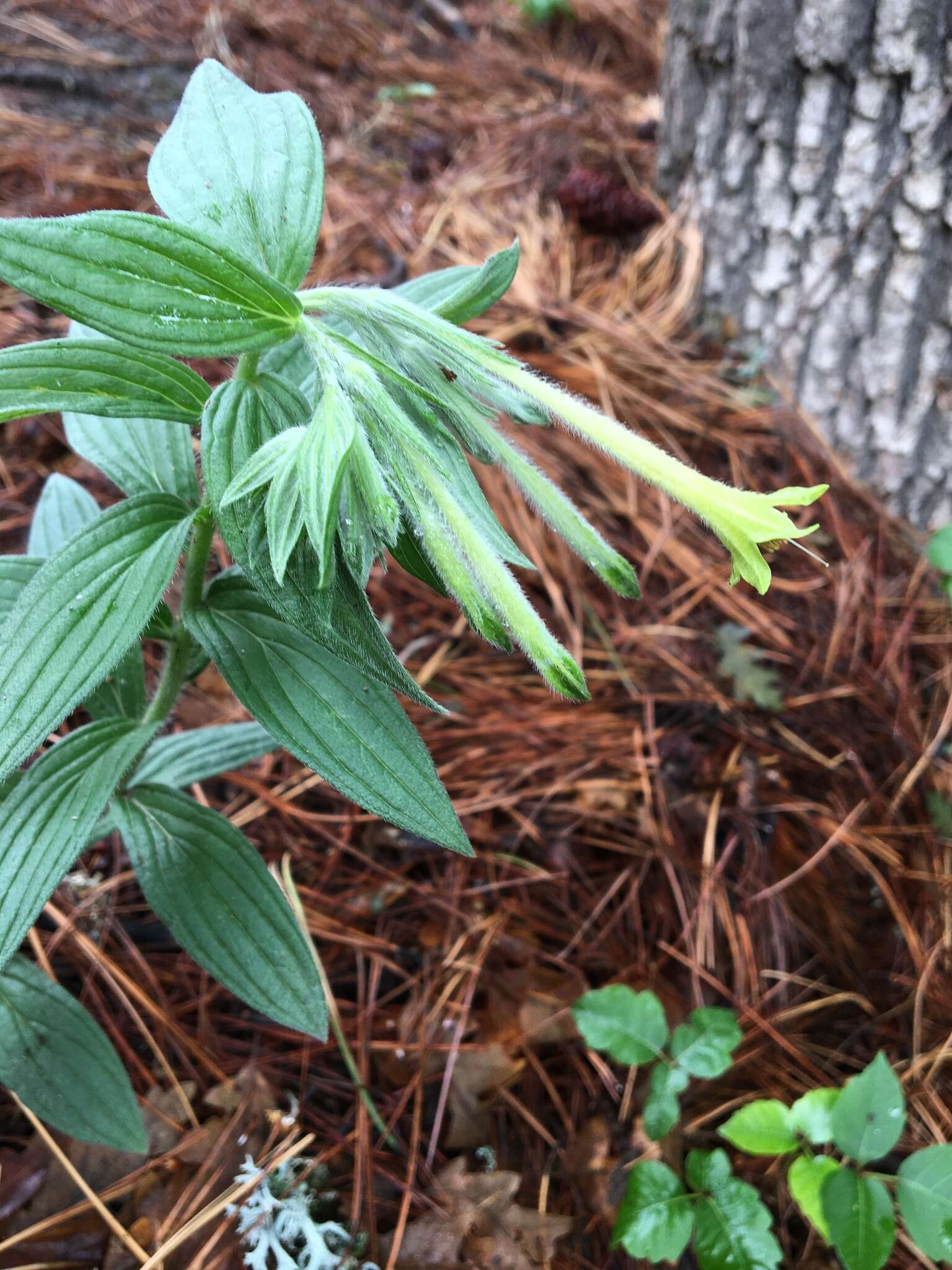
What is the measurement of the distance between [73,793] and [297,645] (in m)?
0.43

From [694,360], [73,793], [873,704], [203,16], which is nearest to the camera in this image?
[73,793]

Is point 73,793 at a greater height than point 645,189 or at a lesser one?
lesser

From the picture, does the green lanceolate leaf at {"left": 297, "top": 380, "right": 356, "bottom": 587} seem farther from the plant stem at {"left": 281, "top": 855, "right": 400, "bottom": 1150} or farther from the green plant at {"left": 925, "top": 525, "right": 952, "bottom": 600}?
the green plant at {"left": 925, "top": 525, "right": 952, "bottom": 600}

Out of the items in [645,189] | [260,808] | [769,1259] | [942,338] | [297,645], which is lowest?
[769,1259]

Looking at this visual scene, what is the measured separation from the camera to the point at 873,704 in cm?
247

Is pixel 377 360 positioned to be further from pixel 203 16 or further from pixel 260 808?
pixel 203 16

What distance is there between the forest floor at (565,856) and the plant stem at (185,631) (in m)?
0.62

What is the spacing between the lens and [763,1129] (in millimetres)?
1654

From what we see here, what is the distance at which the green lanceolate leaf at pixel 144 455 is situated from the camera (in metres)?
1.55

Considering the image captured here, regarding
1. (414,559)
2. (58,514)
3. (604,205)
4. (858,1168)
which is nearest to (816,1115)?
(858,1168)

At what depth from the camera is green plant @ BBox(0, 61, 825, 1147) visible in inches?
43.9

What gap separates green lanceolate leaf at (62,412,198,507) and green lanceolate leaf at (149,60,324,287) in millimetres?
366

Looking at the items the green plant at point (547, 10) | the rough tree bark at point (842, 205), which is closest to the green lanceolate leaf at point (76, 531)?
the rough tree bark at point (842, 205)

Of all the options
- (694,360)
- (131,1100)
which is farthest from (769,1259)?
(694,360)
